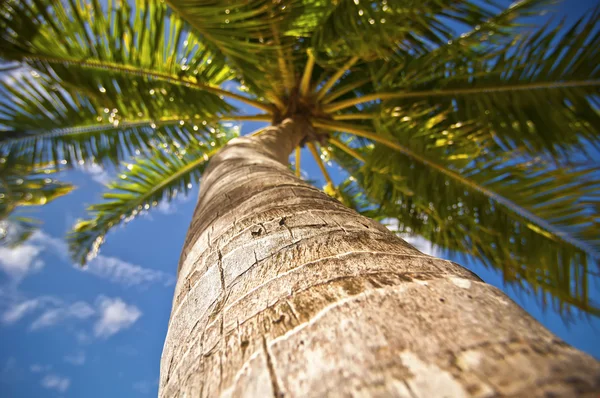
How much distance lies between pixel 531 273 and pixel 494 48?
2.03 meters

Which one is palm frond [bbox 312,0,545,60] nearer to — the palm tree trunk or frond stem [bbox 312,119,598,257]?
frond stem [bbox 312,119,598,257]

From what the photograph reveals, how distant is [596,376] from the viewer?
1.11ft

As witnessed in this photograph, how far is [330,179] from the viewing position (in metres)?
4.86

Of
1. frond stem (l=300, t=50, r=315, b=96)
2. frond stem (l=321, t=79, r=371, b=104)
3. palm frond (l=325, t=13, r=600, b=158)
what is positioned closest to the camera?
palm frond (l=325, t=13, r=600, b=158)

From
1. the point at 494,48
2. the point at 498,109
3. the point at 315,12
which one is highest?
the point at 315,12

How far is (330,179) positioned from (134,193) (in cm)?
244

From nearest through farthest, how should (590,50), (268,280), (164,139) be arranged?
(268,280)
(590,50)
(164,139)

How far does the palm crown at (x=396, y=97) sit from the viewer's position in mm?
2652

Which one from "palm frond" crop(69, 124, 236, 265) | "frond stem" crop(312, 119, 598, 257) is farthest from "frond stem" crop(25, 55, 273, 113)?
"frond stem" crop(312, 119, 598, 257)

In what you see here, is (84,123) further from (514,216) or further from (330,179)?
(514,216)

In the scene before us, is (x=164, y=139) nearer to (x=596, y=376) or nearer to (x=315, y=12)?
(x=315, y=12)

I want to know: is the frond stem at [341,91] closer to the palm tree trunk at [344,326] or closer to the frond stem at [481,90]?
the frond stem at [481,90]

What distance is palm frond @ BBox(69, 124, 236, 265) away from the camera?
4.22m

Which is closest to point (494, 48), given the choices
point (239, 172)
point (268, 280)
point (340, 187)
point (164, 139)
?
point (340, 187)
